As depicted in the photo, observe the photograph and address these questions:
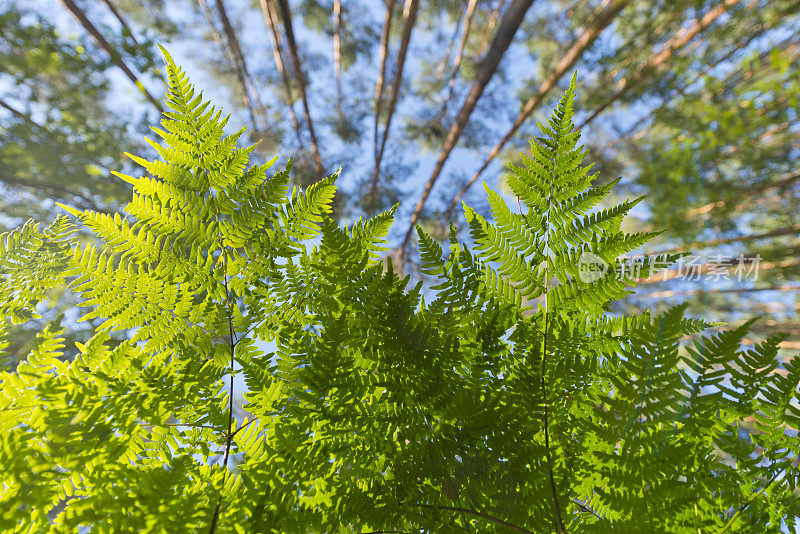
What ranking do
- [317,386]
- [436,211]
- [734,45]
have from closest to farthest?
[317,386] < [734,45] < [436,211]

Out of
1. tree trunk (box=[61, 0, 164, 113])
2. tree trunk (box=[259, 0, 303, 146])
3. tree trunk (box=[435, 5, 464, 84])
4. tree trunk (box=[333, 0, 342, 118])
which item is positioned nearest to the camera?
tree trunk (box=[61, 0, 164, 113])

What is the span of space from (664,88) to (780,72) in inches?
44.4

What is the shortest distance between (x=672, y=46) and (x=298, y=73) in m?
3.08

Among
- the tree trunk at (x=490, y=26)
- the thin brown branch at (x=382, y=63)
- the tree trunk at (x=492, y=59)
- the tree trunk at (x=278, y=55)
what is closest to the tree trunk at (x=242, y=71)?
the tree trunk at (x=278, y=55)

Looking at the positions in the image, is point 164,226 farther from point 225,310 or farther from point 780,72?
point 780,72

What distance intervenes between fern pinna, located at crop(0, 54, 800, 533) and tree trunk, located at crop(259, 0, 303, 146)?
147 inches

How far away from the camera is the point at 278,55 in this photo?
379 centimetres

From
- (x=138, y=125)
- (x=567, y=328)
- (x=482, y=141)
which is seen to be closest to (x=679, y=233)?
(x=482, y=141)

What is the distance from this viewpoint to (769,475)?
341mm

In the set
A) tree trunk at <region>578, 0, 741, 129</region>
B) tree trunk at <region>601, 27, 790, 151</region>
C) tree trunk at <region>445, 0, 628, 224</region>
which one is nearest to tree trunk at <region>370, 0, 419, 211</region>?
tree trunk at <region>445, 0, 628, 224</region>

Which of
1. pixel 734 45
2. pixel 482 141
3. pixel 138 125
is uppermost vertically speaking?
pixel 482 141

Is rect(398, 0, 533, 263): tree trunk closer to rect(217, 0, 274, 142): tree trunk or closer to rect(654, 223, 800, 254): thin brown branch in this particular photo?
rect(654, 223, 800, 254): thin brown branch

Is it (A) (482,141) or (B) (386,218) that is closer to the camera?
(B) (386,218)

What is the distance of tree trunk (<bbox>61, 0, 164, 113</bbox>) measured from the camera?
7.13 feet
